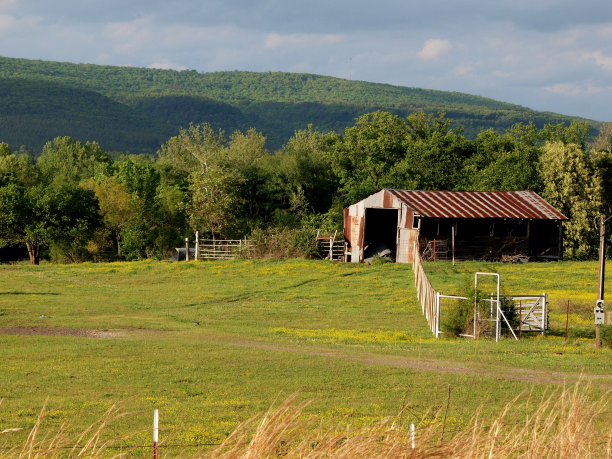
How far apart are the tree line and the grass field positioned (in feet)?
55.2

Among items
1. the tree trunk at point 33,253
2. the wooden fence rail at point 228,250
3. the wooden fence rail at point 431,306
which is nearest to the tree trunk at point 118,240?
the tree trunk at point 33,253

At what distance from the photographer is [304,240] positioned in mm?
59812

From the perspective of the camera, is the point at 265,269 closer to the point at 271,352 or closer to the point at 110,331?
the point at 110,331

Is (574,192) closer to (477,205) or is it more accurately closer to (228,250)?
(477,205)

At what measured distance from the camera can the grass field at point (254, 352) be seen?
48.0 ft

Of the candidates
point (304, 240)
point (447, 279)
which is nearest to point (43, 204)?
point (304, 240)

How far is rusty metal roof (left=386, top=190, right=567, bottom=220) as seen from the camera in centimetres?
5669

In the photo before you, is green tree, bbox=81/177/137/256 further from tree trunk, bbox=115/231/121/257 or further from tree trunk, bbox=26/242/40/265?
tree trunk, bbox=26/242/40/265

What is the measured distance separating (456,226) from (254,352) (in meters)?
36.5

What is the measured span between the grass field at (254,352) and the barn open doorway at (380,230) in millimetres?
9192

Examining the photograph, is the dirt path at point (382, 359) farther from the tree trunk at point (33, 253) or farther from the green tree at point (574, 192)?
the green tree at point (574, 192)

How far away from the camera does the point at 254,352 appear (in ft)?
76.8

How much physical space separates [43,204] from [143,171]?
3116 cm

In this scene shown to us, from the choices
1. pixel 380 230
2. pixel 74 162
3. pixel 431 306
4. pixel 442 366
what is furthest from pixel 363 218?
pixel 74 162
